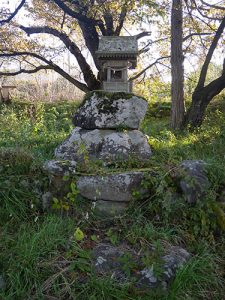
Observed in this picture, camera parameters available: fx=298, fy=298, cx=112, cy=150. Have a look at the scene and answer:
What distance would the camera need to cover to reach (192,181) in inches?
120

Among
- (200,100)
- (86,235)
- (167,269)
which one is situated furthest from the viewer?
(200,100)

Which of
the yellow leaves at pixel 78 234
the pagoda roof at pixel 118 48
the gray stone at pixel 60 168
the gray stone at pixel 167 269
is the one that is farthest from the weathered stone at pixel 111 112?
the gray stone at pixel 167 269

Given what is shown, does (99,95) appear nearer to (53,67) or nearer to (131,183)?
(131,183)

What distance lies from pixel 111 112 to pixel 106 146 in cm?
49

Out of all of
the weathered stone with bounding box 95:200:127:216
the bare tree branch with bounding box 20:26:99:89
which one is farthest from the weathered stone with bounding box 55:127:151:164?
the bare tree branch with bounding box 20:26:99:89

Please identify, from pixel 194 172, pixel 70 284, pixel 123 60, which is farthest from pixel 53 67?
pixel 70 284

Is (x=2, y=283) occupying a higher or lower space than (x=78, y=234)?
lower

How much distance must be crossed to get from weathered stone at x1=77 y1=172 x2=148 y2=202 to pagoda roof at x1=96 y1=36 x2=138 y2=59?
8.83 ft

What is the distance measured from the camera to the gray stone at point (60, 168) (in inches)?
127

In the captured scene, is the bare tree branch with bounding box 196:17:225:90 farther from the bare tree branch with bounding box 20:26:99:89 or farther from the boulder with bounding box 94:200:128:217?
the boulder with bounding box 94:200:128:217

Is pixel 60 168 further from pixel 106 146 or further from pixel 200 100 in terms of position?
pixel 200 100

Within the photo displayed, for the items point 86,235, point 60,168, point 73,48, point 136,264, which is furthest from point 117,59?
point 73,48

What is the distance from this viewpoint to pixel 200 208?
3031 mm

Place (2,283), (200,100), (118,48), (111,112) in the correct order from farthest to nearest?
(200,100) < (118,48) < (111,112) < (2,283)
